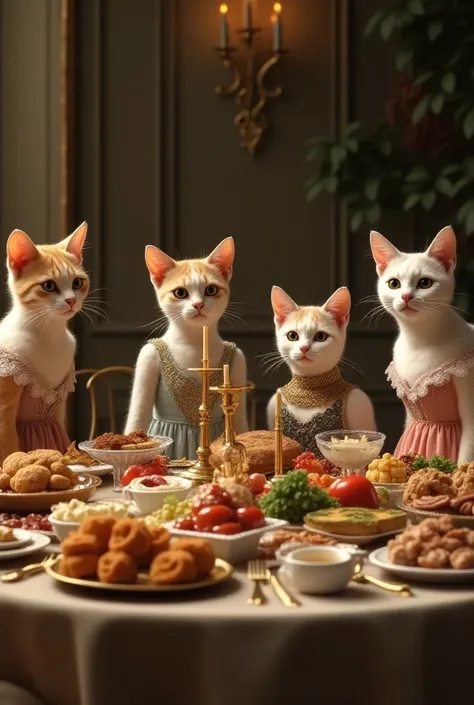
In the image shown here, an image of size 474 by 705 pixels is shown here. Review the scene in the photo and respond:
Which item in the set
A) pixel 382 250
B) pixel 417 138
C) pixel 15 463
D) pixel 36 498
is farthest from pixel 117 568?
pixel 417 138

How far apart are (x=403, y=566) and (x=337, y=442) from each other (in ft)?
2.06

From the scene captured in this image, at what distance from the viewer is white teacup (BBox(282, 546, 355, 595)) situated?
1483 millimetres

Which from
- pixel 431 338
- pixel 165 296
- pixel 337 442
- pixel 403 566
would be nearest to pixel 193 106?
pixel 165 296

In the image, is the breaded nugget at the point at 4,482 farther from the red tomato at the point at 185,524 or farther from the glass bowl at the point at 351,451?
the glass bowl at the point at 351,451

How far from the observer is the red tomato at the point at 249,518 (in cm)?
168

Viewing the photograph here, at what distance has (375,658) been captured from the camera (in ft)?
4.67

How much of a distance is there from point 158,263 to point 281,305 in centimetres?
43

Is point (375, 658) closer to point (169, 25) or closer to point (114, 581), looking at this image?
point (114, 581)

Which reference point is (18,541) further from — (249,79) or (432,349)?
(249,79)

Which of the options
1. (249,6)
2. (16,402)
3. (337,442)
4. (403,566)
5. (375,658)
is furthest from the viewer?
(249,6)

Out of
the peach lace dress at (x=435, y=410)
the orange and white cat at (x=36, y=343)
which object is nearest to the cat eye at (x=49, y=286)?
the orange and white cat at (x=36, y=343)

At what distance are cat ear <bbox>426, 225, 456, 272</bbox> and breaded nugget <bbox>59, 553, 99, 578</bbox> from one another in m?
1.67

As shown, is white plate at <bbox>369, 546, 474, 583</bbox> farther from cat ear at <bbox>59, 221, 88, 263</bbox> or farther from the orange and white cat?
cat ear at <bbox>59, 221, 88, 263</bbox>

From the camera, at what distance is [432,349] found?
288 cm
